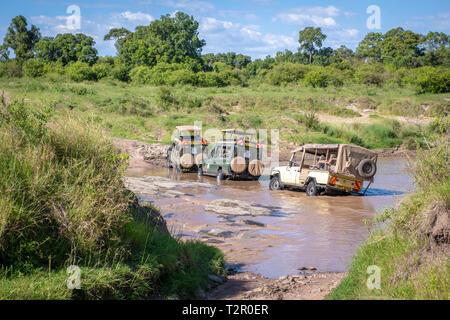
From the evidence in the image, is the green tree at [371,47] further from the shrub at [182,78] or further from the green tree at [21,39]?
the green tree at [21,39]

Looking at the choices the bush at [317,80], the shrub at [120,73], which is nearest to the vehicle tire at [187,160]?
the bush at [317,80]

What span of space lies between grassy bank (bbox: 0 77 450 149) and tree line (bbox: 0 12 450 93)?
788cm

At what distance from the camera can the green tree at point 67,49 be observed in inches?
2544

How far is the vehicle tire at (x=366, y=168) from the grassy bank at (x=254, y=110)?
1459 cm

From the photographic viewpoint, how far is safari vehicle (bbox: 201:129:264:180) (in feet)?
71.9

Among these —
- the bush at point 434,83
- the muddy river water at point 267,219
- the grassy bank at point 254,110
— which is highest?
the bush at point 434,83

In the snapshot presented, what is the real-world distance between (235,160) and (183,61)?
4993 cm

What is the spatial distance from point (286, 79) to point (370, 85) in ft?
36.5

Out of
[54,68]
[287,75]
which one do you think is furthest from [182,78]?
[287,75]

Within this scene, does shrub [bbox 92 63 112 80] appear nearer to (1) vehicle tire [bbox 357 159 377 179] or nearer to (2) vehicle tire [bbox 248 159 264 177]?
(2) vehicle tire [bbox 248 159 264 177]

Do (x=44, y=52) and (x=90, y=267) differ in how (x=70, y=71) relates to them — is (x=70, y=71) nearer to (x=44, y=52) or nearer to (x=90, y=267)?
(x=44, y=52)

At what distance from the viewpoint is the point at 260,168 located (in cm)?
2295

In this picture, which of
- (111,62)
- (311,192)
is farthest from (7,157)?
(111,62)

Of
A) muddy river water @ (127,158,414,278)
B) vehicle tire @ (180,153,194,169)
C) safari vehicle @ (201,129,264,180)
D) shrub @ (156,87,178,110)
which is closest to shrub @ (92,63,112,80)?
shrub @ (156,87,178,110)
